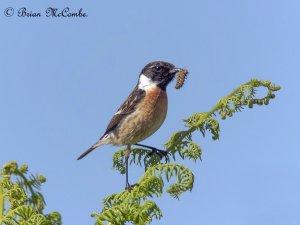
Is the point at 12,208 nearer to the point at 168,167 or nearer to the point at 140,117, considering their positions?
the point at 168,167

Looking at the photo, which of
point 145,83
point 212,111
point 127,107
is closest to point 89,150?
point 127,107

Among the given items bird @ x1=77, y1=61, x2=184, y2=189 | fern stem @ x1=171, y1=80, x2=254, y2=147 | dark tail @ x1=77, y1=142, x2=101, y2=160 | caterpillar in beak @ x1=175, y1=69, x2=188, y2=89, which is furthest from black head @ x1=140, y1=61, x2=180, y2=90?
fern stem @ x1=171, y1=80, x2=254, y2=147

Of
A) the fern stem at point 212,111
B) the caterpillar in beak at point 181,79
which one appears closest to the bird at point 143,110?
the caterpillar in beak at point 181,79

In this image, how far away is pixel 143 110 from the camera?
5895 millimetres

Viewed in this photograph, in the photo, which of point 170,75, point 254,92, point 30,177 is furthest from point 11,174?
point 170,75

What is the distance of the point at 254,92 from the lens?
10.1ft

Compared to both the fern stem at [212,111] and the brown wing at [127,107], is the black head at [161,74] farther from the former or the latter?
the fern stem at [212,111]

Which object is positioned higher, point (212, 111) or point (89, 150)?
point (89, 150)

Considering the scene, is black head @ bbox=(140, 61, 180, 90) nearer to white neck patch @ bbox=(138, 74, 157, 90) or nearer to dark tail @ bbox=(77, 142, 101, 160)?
white neck patch @ bbox=(138, 74, 157, 90)

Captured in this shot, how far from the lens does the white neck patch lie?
619 centimetres

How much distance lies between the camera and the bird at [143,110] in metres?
5.82

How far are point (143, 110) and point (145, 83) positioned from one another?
0.50 metres

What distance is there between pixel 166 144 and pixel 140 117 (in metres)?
2.57

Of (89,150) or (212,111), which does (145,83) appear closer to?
(89,150)
